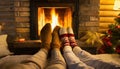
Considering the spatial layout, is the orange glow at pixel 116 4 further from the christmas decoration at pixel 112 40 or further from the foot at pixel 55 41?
the foot at pixel 55 41

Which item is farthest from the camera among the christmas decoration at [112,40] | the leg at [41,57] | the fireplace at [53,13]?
the fireplace at [53,13]

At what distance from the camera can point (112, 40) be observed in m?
2.73

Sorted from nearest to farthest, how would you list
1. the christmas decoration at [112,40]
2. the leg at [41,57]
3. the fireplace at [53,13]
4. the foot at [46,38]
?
the leg at [41,57], the foot at [46,38], the christmas decoration at [112,40], the fireplace at [53,13]

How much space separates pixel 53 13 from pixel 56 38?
121 centimetres

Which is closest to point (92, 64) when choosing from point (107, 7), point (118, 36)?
point (118, 36)

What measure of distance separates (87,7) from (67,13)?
341 millimetres

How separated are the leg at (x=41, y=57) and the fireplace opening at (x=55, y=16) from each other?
1.03 m

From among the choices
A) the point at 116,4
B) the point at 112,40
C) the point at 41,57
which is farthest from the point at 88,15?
the point at 41,57

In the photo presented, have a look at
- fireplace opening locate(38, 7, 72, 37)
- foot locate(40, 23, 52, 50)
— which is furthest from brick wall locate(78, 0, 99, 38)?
foot locate(40, 23, 52, 50)

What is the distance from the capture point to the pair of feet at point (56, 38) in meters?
1.94

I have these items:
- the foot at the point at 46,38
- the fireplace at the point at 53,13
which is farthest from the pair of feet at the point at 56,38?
the fireplace at the point at 53,13

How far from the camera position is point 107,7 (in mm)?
3588

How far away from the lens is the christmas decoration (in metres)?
2.66

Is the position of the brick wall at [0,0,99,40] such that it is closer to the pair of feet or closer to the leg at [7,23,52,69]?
the pair of feet
